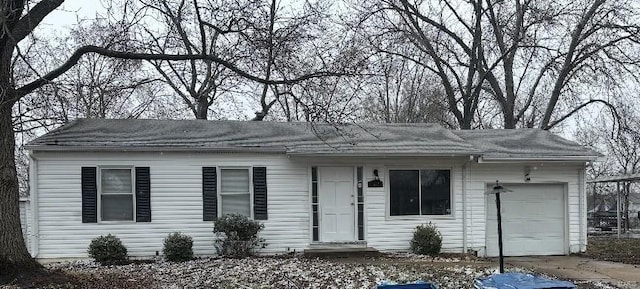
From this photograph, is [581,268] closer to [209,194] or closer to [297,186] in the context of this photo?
[297,186]

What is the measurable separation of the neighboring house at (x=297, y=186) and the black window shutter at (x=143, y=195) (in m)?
Result: 0.03

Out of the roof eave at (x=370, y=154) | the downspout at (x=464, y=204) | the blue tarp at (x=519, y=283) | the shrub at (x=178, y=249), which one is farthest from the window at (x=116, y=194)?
the blue tarp at (x=519, y=283)

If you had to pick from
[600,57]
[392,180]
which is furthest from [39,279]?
[600,57]

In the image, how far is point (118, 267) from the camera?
12367 mm

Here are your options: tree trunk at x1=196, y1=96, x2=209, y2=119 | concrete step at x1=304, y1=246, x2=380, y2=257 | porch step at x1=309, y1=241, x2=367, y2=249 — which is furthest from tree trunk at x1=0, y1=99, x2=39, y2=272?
tree trunk at x1=196, y1=96, x2=209, y2=119

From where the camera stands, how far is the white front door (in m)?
14.2

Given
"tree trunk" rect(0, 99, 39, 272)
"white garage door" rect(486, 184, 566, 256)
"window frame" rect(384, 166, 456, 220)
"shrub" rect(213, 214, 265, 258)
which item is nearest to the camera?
"tree trunk" rect(0, 99, 39, 272)

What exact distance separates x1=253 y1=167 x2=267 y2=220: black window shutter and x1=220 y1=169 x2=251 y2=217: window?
0.16 metres

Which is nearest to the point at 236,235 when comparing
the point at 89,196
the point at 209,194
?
the point at 209,194

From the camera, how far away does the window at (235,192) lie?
45.8ft

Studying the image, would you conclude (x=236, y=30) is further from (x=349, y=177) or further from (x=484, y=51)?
(x=484, y=51)

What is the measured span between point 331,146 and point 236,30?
3851 millimetres

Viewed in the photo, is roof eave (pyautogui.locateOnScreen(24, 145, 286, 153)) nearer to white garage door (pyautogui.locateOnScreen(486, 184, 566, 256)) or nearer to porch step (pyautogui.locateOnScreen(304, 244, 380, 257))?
porch step (pyautogui.locateOnScreen(304, 244, 380, 257))

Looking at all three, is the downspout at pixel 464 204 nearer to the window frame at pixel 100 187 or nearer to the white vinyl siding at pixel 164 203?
the white vinyl siding at pixel 164 203
